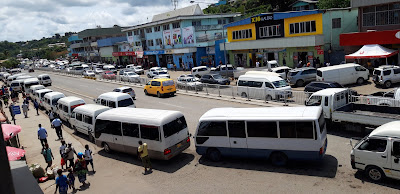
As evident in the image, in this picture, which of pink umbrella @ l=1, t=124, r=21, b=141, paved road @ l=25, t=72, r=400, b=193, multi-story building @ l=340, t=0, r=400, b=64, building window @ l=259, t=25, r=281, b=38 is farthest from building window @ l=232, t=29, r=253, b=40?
pink umbrella @ l=1, t=124, r=21, b=141

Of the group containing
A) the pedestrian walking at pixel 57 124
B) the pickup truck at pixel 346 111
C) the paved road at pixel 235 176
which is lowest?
the paved road at pixel 235 176

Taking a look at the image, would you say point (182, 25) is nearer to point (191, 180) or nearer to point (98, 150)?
point (98, 150)

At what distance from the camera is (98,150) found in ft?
55.3

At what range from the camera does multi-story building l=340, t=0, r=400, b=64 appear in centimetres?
2922

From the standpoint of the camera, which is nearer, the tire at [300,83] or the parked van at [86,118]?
the parked van at [86,118]

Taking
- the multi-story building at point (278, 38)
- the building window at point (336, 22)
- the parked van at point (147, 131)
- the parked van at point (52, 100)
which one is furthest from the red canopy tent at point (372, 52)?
the parked van at point (52, 100)

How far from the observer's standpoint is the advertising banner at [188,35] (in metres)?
53.8

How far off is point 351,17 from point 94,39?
8692 cm

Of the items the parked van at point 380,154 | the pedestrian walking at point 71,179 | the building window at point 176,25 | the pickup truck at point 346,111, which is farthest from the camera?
the building window at point 176,25

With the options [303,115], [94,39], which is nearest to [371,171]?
[303,115]

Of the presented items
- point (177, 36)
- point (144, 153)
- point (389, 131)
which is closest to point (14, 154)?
point (144, 153)

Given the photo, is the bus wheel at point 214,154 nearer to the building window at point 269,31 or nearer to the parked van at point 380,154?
the parked van at point 380,154

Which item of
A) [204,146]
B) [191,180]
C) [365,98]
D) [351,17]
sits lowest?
[191,180]

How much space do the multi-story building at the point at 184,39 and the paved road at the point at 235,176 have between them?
126ft
